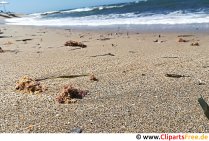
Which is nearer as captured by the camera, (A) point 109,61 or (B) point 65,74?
(B) point 65,74

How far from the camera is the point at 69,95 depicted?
3.91 metres

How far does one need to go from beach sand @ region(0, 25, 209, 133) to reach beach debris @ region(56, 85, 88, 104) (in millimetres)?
66

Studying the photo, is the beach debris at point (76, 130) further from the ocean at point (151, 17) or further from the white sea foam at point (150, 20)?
the white sea foam at point (150, 20)

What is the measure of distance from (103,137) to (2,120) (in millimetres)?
1299

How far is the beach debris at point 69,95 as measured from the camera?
379cm

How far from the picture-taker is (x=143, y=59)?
626cm

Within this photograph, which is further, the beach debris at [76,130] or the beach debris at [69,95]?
the beach debris at [69,95]

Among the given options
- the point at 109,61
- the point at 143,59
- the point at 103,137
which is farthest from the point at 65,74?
the point at 103,137

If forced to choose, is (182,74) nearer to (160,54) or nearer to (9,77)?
(160,54)

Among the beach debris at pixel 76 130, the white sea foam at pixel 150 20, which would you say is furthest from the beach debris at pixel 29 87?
the white sea foam at pixel 150 20

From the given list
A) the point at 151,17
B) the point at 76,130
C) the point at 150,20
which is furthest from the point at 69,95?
the point at 151,17

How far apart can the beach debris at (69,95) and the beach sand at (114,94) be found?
0.07 m

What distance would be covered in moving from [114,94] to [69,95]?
0.49 m

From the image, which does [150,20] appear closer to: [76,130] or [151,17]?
[151,17]
